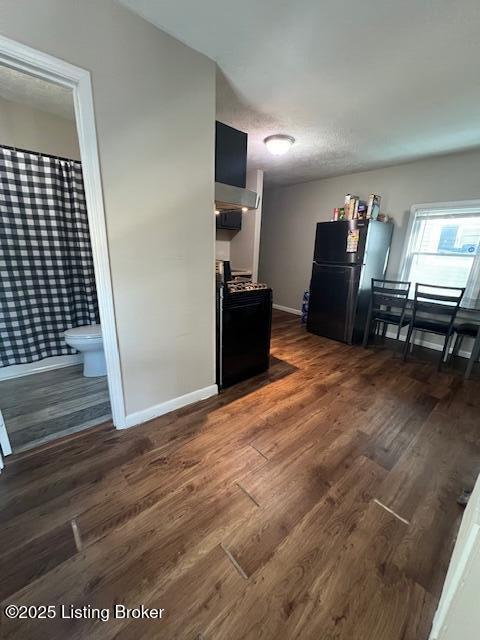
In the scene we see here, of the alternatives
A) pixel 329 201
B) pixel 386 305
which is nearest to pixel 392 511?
pixel 386 305

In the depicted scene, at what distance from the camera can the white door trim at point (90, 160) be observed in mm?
1129

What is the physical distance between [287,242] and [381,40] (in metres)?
3.57

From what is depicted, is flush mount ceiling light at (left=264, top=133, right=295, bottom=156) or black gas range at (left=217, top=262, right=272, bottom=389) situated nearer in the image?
black gas range at (left=217, top=262, right=272, bottom=389)

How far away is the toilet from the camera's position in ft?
7.57

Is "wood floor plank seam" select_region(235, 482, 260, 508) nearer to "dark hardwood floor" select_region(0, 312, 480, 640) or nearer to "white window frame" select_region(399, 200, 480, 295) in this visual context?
"dark hardwood floor" select_region(0, 312, 480, 640)

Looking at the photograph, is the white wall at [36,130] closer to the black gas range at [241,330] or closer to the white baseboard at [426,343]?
the black gas range at [241,330]

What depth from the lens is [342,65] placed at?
164 centimetres

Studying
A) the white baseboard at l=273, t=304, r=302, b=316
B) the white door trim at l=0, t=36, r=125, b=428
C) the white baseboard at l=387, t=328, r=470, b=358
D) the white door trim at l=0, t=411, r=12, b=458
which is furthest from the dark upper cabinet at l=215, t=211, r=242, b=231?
the white door trim at l=0, t=411, r=12, b=458

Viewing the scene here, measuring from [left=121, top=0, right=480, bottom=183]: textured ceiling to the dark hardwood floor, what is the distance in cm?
242

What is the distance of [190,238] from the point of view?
1776 millimetres

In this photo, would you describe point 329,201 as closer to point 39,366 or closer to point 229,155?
point 229,155

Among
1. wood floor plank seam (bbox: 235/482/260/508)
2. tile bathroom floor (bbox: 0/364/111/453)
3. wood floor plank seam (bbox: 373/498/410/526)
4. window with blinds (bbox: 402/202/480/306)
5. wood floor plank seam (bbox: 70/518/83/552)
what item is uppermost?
window with blinds (bbox: 402/202/480/306)

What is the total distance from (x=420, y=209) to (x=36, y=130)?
172 inches

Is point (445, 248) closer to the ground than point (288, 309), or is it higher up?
higher up
